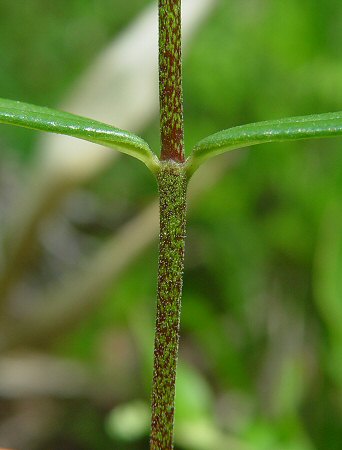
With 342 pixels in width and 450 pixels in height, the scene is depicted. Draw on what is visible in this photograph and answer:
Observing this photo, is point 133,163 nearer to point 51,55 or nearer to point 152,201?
point 152,201

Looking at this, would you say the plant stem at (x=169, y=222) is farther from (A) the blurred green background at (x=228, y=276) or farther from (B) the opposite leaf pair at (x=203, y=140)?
(A) the blurred green background at (x=228, y=276)

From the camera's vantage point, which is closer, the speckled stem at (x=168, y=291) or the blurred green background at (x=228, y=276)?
the speckled stem at (x=168, y=291)

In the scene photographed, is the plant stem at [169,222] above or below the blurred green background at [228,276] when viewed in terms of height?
below

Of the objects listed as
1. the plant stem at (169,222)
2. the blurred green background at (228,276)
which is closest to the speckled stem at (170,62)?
the plant stem at (169,222)

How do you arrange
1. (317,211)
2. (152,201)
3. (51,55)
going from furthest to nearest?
(51,55) → (152,201) → (317,211)

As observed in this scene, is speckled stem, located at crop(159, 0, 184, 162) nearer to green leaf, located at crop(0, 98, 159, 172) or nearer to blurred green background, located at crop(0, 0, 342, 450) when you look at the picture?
green leaf, located at crop(0, 98, 159, 172)

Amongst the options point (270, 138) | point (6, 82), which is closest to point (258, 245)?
point (6, 82)

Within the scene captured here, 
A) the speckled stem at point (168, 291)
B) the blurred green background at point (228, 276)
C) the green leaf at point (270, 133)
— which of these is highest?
the blurred green background at point (228, 276)
